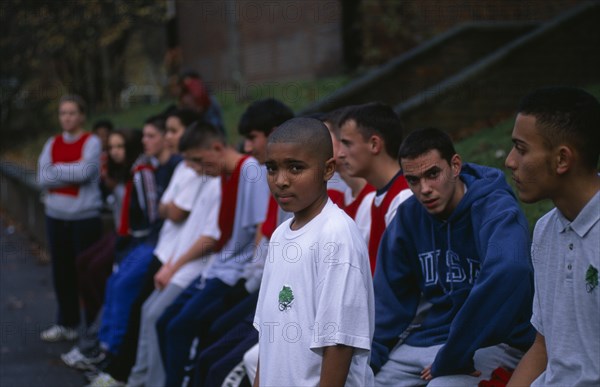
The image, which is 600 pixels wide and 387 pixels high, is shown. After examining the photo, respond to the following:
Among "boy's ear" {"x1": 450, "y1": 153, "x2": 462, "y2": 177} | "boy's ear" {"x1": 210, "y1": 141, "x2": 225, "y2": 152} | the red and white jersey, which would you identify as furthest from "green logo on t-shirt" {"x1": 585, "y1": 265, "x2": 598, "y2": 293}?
"boy's ear" {"x1": 210, "y1": 141, "x2": 225, "y2": 152}

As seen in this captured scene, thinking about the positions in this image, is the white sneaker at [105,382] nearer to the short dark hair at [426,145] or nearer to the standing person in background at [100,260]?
the standing person in background at [100,260]

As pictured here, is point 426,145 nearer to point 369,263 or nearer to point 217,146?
point 369,263

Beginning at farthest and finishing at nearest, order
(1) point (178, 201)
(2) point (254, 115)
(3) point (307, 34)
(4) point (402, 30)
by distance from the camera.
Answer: (3) point (307, 34) → (4) point (402, 30) → (1) point (178, 201) → (2) point (254, 115)

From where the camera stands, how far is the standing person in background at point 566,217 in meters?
2.97

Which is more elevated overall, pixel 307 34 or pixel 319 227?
pixel 307 34

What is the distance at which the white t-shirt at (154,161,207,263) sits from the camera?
644cm

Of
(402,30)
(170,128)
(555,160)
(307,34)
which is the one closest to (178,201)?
(170,128)

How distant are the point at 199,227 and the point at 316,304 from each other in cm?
297

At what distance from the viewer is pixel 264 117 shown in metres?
5.54

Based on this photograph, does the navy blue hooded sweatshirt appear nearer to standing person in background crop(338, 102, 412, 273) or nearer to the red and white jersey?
the red and white jersey

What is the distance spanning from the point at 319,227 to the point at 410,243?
91 cm

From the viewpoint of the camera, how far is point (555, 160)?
3.07 m

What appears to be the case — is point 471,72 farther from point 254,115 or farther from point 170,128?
point 254,115

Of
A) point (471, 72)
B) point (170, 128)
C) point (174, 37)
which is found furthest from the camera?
point (174, 37)
